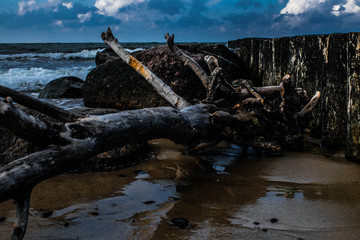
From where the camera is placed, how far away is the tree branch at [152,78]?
3.81m

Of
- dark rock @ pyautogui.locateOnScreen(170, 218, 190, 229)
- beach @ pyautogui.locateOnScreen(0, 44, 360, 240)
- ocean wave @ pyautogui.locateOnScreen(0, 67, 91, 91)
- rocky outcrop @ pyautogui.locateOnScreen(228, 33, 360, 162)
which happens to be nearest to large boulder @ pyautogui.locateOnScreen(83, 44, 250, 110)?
rocky outcrop @ pyautogui.locateOnScreen(228, 33, 360, 162)

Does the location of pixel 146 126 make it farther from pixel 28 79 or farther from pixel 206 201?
pixel 28 79

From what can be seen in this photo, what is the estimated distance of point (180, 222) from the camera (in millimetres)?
1991

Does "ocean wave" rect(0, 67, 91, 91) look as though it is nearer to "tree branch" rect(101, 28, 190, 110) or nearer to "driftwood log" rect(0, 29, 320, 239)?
"tree branch" rect(101, 28, 190, 110)

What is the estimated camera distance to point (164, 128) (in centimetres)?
265

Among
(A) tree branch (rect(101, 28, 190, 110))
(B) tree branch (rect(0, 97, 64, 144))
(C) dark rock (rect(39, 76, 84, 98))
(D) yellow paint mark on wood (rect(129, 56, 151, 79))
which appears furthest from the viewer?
(C) dark rock (rect(39, 76, 84, 98))

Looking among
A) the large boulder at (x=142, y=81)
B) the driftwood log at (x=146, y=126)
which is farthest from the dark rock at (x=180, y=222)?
the large boulder at (x=142, y=81)

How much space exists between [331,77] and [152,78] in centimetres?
214

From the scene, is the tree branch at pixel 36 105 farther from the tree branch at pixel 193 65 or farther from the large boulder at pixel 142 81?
the large boulder at pixel 142 81

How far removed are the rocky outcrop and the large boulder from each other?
1.37 m

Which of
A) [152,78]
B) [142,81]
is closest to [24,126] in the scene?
[152,78]

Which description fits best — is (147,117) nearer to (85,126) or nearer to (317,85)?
(85,126)

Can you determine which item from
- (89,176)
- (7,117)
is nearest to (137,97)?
(89,176)

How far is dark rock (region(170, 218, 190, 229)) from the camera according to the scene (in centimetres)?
196
